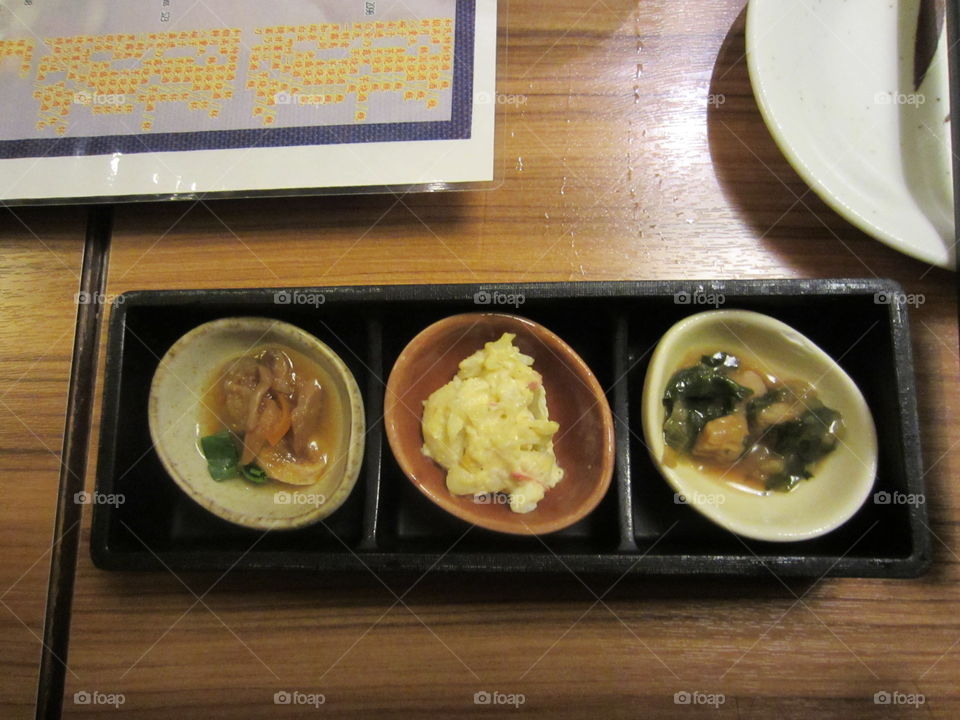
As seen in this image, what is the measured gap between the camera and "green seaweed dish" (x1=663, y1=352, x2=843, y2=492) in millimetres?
1337

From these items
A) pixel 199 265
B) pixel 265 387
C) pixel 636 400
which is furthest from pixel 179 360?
pixel 636 400

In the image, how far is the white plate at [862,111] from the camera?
144 cm

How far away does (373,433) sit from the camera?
53.3 inches

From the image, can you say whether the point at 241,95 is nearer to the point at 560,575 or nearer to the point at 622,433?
the point at 622,433

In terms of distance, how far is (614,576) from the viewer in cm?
135

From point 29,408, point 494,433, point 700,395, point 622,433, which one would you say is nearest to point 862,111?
point 700,395

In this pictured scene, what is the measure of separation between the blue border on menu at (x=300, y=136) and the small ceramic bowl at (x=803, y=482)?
2.55ft

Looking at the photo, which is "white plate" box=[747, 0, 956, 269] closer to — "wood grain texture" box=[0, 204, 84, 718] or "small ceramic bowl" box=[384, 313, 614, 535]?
"small ceramic bowl" box=[384, 313, 614, 535]

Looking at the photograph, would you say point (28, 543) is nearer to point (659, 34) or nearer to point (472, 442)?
point (472, 442)

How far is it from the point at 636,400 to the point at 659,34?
1.03 meters

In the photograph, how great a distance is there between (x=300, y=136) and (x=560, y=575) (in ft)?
4.19

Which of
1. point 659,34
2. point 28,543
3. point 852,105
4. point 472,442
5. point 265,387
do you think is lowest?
point 28,543

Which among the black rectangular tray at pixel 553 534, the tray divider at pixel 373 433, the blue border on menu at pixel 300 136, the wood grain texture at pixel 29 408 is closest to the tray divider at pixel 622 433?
the black rectangular tray at pixel 553 534

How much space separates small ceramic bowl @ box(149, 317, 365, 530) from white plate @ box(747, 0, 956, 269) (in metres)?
1.21
